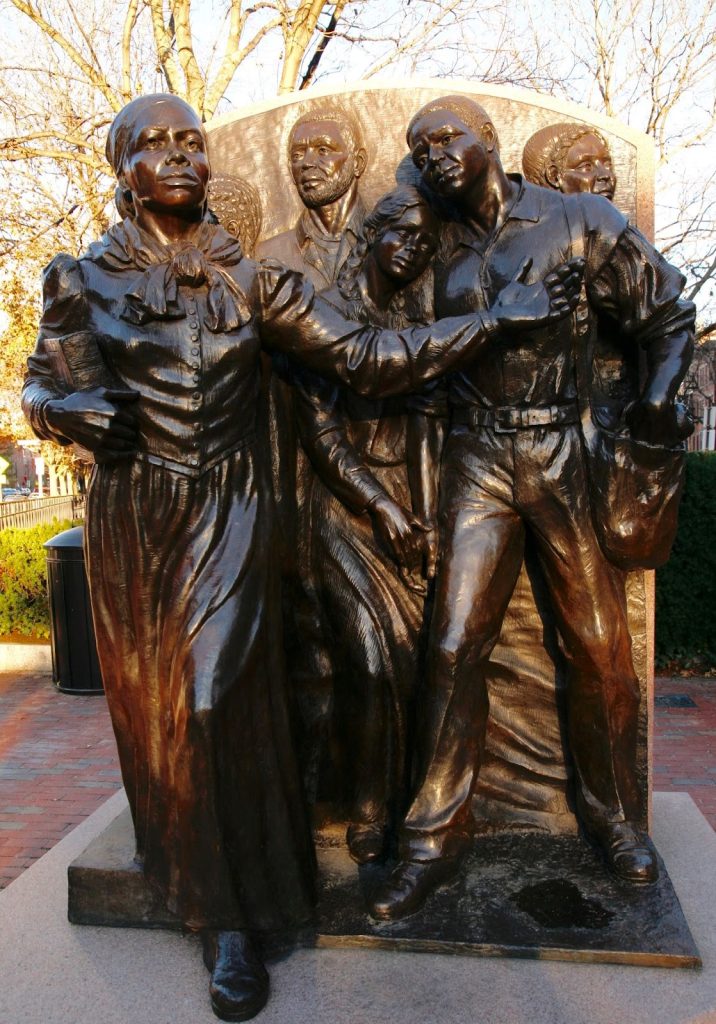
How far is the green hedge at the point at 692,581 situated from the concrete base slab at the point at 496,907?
5244 mm

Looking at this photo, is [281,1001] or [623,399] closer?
[281,1001]

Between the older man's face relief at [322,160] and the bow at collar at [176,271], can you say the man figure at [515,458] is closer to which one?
the older man's face relief at [322,160]

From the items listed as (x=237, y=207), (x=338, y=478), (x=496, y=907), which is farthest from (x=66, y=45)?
(x=496, y=907)

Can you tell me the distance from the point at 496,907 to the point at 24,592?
7295mm

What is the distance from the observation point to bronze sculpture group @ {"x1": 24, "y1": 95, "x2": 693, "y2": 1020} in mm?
2562

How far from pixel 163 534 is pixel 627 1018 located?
179 centimetres

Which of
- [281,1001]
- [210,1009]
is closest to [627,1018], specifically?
[281,1001]

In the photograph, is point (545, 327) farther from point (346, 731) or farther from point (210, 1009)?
point (210, 1009)

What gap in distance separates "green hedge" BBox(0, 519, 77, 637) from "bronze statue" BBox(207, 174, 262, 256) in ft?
21.4

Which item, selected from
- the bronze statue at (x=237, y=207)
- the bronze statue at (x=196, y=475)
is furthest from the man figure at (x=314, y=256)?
the bronze statue at (x=196, y=475)

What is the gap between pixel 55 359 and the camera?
260 cm

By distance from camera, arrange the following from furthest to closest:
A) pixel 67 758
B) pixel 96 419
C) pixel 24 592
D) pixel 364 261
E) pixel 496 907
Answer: pixel 24 592
pixel 67 758
pixel 364 261
pixel 496 907
pixel 96 419

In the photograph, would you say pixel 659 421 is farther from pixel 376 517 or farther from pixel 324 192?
pixel 324 192

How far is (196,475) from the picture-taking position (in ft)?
8.64
